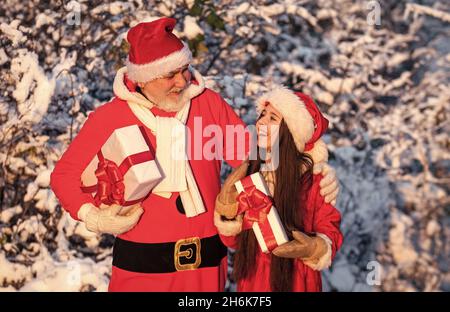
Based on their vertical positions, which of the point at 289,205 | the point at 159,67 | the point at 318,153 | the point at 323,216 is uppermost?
the point at 159,67

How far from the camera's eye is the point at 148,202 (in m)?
4.39

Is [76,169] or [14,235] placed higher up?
[76,169]

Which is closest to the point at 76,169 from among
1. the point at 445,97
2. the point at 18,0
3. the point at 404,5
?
the point at 18,0

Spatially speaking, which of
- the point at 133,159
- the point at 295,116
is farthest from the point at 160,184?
the point at 295,116

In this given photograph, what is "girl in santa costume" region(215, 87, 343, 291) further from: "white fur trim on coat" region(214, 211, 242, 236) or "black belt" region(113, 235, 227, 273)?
"black belt" region(113, 235, 227, 273)

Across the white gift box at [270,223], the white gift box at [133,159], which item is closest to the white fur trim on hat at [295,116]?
the white gift box at [270,223]

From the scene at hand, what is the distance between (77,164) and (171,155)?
46cm

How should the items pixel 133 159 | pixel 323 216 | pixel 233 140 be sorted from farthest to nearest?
pixel 233 140
pixel 323 216
pixel 133 159

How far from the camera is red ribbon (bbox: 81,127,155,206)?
13.7ft

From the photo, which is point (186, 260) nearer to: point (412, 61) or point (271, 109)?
point (271, 109)

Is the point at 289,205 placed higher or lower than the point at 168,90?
lower

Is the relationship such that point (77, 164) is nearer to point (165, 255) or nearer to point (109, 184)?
point (109, 184)

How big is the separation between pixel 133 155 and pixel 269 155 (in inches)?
25.7

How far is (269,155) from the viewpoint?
436cm
